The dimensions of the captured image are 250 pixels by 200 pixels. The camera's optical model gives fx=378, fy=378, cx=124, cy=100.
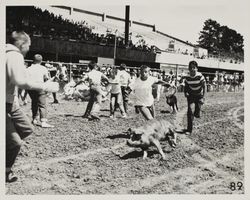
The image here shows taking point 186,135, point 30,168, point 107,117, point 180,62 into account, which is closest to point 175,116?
point 107,117

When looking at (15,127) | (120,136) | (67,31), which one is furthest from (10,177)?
(67,31)

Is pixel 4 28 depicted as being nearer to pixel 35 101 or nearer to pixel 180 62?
pixel 35 101

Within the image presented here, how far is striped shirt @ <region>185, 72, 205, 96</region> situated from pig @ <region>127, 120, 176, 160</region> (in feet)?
4.39

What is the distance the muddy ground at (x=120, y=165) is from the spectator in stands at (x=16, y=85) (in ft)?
2.77

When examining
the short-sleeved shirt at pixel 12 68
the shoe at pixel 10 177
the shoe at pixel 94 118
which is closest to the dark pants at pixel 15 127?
the short-sleeved shirt at pixel 12 68

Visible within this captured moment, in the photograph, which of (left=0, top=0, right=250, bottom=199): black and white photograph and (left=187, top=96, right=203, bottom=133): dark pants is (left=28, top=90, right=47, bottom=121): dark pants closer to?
(left=0, top=0, right=250, bottom=199): black and white photograph

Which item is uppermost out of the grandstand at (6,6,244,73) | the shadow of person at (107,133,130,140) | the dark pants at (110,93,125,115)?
the grandstand at (6,6,244,73)

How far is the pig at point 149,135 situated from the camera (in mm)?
5766

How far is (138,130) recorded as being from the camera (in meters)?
5.77

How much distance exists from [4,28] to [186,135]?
3.89 metres

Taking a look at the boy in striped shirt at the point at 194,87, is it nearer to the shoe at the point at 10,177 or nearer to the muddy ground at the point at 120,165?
the muddy ground at the point at 120,165

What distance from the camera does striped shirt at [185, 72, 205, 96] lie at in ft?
23.9

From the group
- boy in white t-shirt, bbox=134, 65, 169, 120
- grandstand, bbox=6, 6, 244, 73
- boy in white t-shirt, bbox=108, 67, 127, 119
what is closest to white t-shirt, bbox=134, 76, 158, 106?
boy in white t-shirt, bbox=134, 65, 169, 120

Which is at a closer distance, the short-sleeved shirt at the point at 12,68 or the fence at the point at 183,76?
the short-sleeved shirt at the point at 12,68
